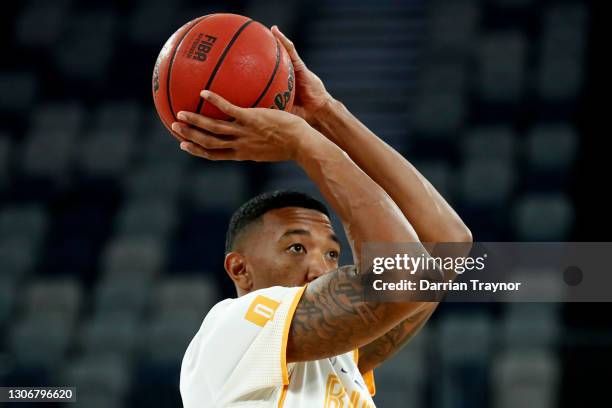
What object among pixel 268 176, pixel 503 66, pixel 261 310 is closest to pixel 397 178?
pixel 261 310

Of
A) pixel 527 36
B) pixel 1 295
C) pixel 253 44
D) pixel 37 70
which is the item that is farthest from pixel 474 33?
pixel 253 44

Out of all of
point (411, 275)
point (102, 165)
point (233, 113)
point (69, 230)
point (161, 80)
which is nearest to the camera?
point (411, 275)

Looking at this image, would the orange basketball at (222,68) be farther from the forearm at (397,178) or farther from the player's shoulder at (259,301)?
the player's shoulder at (259,301)

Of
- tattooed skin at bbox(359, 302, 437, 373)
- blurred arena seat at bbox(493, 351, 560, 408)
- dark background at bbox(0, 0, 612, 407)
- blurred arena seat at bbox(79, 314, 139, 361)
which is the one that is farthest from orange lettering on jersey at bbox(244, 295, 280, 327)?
blurred arena seat at bbox(79, 314, 139, 361)

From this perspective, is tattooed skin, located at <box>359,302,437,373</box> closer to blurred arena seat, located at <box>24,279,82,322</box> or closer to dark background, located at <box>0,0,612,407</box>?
dark background, located at <box>0,0,612,407</box>

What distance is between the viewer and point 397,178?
2.51 meters

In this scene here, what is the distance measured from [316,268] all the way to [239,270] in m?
0.24

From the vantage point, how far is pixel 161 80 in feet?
7.75

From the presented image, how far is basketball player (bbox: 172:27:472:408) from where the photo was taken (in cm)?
211

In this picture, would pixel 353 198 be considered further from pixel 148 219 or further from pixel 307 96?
pixel 148 219

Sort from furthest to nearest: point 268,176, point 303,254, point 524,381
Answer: point 268,176, point 524,381, point 303,254

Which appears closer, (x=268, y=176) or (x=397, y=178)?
(x=397, y=178)

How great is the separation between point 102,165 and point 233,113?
5.66 meters

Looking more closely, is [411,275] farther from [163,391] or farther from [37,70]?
[37,70]
